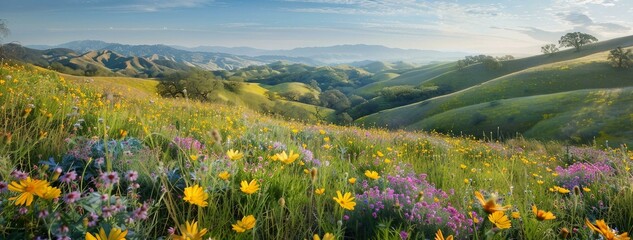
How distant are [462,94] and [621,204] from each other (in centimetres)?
7361

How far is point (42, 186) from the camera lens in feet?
5.02

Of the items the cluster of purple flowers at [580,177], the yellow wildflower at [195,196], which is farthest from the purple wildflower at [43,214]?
the cluster of purple flowers at [580,177]

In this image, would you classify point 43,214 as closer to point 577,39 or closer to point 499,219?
point 499,219

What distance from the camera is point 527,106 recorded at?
49969 mm

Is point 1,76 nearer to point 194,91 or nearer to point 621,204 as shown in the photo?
point 621,204

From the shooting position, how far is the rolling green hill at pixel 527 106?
40.0 m

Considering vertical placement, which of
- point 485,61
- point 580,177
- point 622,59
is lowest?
point 580,177

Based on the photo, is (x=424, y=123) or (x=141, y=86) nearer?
(x=424, y=123)

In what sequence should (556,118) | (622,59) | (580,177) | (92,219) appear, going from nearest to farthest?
(92,219) → (580,177) → (556,118) → (622,59)

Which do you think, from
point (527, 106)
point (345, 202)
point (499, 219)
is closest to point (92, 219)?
point (345, 202)

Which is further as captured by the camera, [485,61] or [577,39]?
[485,61]

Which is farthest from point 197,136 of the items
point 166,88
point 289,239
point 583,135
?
point 166,88

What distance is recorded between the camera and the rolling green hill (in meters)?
40.0

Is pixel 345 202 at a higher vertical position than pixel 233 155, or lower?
lower
